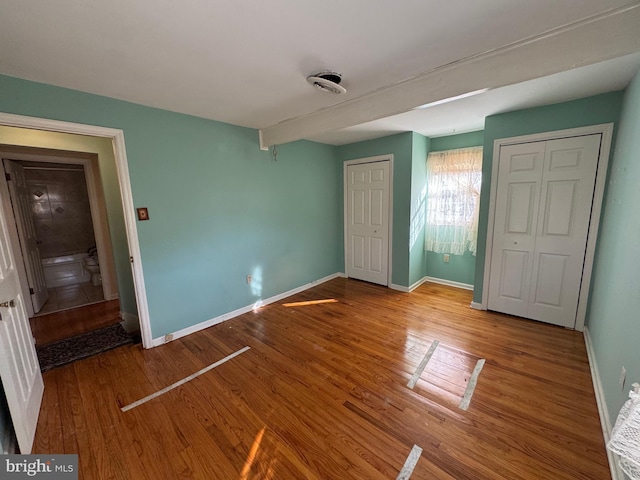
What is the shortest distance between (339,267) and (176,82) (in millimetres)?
3612

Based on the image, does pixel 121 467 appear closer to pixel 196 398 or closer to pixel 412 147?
pixel 196 398

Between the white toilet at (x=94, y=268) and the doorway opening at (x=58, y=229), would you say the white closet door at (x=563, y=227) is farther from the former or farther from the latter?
the white toilet at (x=94, y=268)

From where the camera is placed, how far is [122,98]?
218cm

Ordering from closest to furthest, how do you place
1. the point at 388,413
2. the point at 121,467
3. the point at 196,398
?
the point at 121,467, the point at 388,413, the point at 196,398

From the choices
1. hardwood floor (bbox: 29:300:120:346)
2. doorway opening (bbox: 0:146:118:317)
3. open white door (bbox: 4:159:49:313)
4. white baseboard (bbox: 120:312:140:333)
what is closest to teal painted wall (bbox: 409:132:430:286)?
white baseboard (bbox: 120:312:140:333)

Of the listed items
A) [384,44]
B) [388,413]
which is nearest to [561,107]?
[384,44]

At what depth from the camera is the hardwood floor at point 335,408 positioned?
4.56ft

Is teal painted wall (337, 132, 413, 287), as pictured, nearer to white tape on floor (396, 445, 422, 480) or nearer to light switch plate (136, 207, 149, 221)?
white tape on floor (396, 445, 422, 480)

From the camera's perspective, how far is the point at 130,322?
3.03 meters

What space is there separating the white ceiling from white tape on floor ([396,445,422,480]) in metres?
2.27

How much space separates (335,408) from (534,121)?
3.36m

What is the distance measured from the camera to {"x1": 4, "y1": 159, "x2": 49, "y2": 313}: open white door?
3.21 m

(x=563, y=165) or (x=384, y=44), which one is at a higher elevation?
(x=384, y=44)

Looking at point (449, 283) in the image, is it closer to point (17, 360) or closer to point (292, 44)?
point (292, 44)
